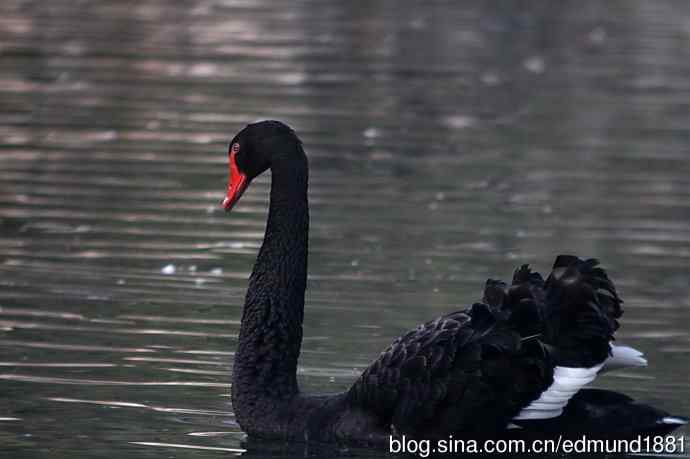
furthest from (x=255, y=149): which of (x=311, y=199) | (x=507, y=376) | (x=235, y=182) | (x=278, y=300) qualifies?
(x=311, y=199)

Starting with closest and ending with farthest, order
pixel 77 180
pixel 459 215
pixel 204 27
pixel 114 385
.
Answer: pixel 114 385 → pixel 459 215 → pixel 77 180 → pixel 204 27

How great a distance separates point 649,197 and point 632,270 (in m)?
2.28

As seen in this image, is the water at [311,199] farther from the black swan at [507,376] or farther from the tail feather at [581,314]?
the tail feather at [581,314]

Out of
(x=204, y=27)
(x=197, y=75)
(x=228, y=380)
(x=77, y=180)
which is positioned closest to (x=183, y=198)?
(x=77, y=180)

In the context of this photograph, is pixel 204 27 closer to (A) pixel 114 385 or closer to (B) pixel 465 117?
(B) pixel 465 117

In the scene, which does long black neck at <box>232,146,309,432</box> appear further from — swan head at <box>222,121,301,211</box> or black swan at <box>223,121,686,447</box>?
black swan at <box>223,121,686,447</box>

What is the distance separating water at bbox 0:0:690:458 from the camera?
23.5 feet

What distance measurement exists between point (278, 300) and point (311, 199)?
4618 mm

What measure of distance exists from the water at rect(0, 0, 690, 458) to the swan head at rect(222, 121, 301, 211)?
3.00 ft

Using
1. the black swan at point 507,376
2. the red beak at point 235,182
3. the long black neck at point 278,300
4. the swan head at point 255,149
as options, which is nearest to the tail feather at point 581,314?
the black swan at point 507,376

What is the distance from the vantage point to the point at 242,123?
45.9ft

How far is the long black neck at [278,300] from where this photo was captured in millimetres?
6398

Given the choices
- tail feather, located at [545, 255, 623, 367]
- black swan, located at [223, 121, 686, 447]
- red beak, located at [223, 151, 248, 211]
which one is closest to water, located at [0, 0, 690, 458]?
black swan, located at [223, 121, 686, 447]

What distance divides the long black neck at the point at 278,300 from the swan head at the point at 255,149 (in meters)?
0.04
